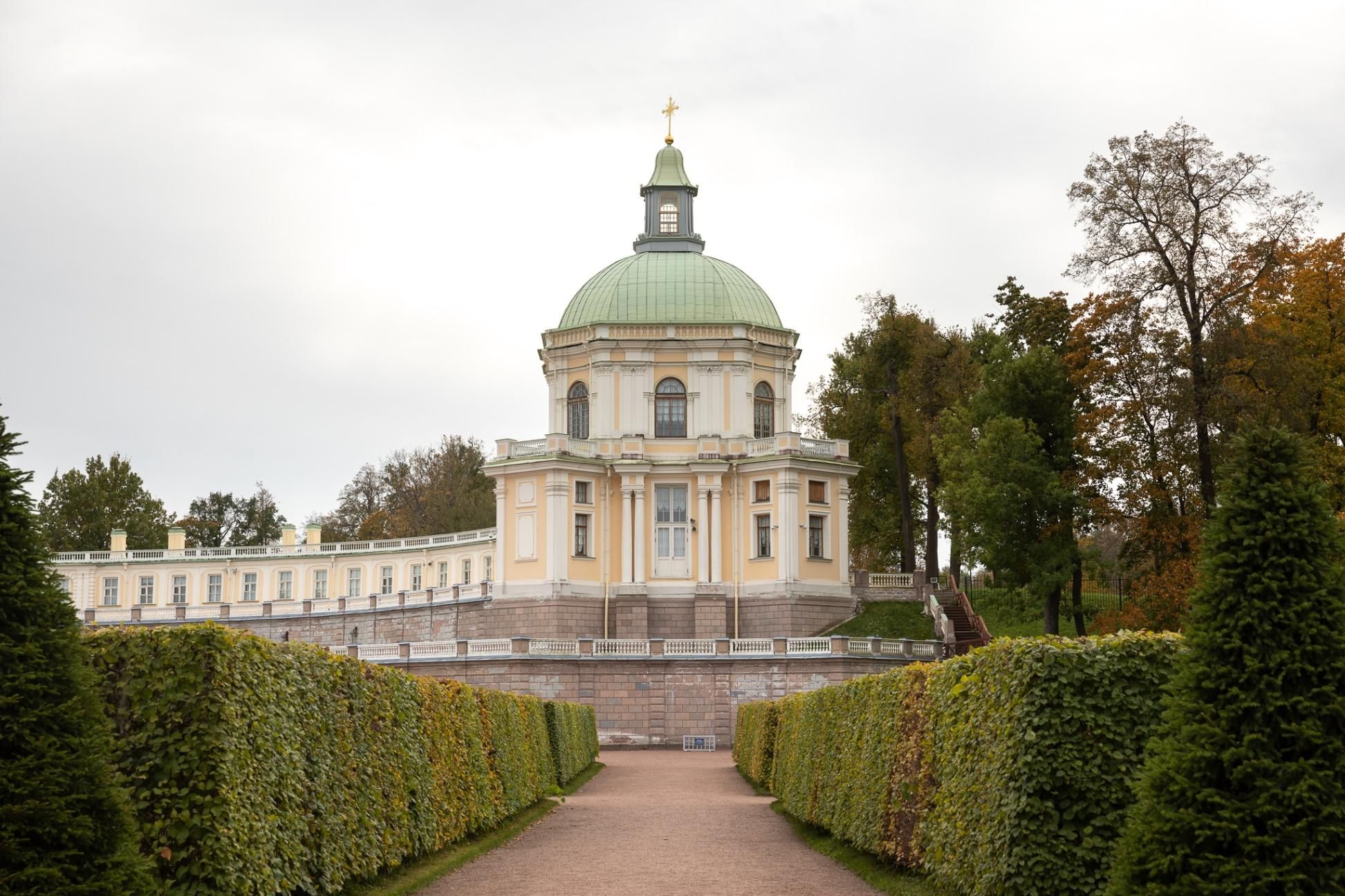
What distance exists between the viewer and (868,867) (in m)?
18.6

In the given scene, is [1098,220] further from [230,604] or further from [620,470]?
[230,604]

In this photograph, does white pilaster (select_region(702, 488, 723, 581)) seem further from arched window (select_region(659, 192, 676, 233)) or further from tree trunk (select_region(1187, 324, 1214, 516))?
tree trunk (select_region(1187, 324, 1214, 516))

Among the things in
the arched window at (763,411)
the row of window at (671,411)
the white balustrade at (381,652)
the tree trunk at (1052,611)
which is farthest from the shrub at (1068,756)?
the arched window at (763,411)

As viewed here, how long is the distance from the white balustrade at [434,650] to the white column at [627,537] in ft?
42.9

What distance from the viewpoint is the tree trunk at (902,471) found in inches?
2692

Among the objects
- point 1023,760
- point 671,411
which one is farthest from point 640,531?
point 1023,760

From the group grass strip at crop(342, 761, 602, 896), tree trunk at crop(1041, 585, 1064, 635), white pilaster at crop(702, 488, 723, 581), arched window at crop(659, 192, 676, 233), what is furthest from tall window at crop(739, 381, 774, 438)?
grass strip at crop(342, 761, 602, 896)

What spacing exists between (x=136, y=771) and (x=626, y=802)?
17963 millimetres

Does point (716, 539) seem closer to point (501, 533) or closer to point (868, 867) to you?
point (501, 533)

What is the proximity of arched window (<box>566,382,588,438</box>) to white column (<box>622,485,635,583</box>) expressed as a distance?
414 cm

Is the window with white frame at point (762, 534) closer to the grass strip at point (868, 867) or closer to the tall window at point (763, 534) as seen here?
the tall window at point (763, 534)

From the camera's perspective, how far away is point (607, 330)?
6794 cm

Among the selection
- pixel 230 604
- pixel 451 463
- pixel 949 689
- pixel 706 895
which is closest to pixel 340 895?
pixel 706 895

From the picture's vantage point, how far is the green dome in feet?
227
